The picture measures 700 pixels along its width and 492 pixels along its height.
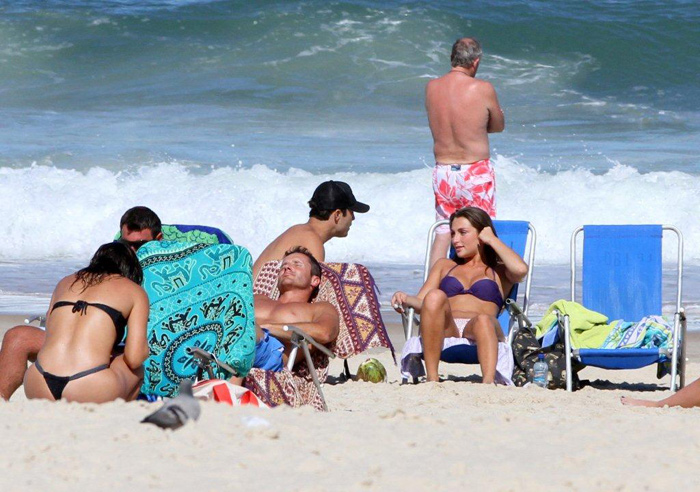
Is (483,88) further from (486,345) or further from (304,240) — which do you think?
(486,345)

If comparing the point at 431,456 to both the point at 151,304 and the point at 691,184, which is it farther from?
the point at 691,184

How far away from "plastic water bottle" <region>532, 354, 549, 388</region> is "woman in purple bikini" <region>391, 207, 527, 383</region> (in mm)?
214

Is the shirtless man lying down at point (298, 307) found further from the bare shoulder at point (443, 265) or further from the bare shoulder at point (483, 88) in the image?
the bare shoulder at point (483, 88)

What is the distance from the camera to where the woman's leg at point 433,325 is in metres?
5.52

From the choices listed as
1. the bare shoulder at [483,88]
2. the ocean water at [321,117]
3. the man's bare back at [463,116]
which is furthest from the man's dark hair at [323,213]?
the ocean water at [321,117]

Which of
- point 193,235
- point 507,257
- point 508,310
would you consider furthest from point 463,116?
point 193,235

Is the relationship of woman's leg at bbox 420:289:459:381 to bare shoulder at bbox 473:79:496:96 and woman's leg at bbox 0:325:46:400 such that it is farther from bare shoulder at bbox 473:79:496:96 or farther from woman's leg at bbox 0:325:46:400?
woman's leg at bbox 0:325:46:400

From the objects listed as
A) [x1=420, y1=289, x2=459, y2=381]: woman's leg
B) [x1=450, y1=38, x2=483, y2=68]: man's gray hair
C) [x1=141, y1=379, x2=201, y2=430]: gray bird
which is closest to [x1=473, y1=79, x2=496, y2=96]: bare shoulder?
[x1=450, y1=38, x2=483, y2=68]: man's gray hair

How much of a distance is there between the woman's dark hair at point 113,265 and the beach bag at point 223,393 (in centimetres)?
45

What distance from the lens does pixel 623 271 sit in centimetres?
619

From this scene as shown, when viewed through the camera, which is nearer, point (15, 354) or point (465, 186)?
point (15, 354)

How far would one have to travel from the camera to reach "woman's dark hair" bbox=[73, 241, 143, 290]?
4.05 metres

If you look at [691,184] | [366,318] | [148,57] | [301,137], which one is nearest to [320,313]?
[366,318]

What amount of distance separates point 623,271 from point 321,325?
5.94 feet
